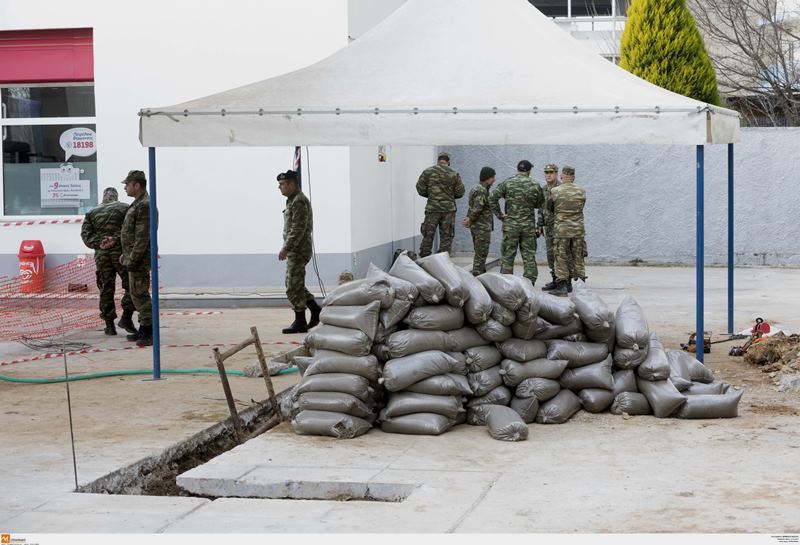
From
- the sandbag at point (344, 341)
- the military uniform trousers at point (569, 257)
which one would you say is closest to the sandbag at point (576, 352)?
the sandbag at point (344, 341)

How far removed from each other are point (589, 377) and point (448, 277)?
1.26 meters

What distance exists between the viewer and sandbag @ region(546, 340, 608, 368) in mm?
8234

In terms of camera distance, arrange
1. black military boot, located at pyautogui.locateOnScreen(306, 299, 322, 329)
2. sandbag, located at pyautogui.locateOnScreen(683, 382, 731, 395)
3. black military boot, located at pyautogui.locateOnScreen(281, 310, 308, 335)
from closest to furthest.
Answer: sandbag, located at pyautogui.locateOnScreen(683, 382, 731, 395) < black military boot, located at pyautogui.locateOnScreen(281, 310, 308, 335) < black military boot, located at pyautogui.locateOnScreen(306, 299, 322, 329)

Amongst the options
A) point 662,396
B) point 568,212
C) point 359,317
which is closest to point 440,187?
point 568,212

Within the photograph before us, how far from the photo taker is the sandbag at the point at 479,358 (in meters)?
8.14

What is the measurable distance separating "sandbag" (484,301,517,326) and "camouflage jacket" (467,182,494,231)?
839 cm

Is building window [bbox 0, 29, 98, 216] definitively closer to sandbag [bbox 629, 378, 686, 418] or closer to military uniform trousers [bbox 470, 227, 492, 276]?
military uniform trousers [bbox 470, 227, 492, 276]

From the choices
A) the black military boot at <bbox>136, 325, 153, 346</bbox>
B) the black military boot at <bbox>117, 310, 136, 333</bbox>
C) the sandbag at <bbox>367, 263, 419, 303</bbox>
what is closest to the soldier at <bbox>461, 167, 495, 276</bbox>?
the black military boot at <bbox>117, 310, 136, 333</bbox>

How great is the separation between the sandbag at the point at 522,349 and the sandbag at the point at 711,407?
1077mm

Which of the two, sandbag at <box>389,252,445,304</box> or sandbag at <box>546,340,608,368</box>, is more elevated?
sandbag at <box>389,252,445,304</box>

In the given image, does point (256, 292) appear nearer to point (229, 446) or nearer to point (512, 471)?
point (229, 446)

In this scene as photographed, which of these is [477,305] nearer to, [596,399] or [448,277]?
[448,277]

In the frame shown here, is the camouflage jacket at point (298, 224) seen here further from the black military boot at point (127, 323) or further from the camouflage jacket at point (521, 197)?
the camouflage jacket at point (521, 197)

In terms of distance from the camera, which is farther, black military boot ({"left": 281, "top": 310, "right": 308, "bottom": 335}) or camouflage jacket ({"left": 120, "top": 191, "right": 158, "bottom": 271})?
black military boot ({"left": 281, "top": 310, "right": 308, "bottom": 335})
